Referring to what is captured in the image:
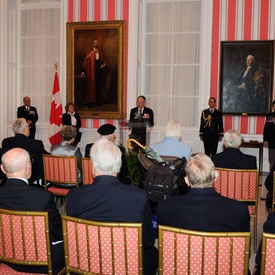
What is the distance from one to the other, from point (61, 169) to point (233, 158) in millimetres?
2034

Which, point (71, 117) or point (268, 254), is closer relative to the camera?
point (268, 254)

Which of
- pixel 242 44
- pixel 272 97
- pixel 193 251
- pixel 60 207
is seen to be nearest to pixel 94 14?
pixel 242 44

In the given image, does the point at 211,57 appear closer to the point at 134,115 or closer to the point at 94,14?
the point at 134,115

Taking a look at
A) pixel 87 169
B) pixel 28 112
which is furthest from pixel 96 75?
pixel 87 169

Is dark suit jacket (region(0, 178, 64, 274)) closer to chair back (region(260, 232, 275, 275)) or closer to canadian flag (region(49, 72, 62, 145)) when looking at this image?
chair back (region(260, 232, 275, 275))

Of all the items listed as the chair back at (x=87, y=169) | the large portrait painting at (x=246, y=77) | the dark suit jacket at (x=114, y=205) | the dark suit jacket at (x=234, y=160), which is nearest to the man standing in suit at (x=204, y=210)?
the dark suit jacket at (x=114, y=205)

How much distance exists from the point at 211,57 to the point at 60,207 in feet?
17.1

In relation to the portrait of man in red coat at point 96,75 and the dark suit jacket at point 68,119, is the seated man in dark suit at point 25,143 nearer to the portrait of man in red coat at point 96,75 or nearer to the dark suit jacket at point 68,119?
the dark suit jacket at point 68,119

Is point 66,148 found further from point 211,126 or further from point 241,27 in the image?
point 241,27

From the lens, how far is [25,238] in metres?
2.34

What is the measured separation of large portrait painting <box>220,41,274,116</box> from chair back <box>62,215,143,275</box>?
278 inches

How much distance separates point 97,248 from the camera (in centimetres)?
215

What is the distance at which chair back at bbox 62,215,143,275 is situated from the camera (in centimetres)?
207

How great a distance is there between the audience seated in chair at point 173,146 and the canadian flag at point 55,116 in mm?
5194
